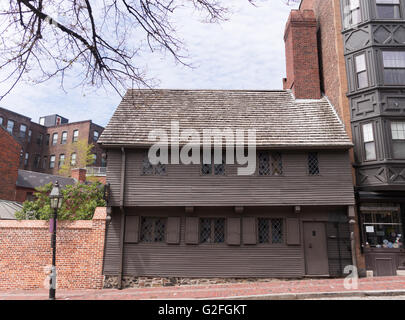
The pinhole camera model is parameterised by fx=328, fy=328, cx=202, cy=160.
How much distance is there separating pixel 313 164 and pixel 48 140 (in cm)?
5018

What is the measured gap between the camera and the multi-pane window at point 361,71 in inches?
596

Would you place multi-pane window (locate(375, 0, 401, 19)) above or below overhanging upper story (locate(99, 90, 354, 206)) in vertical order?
above

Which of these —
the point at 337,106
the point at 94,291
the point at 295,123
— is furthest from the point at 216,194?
the point at 337,106

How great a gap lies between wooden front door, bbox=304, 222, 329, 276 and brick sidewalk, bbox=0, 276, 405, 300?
51 centimetres

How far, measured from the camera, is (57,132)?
53969 millimetres

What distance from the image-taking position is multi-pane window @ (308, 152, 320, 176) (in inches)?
575

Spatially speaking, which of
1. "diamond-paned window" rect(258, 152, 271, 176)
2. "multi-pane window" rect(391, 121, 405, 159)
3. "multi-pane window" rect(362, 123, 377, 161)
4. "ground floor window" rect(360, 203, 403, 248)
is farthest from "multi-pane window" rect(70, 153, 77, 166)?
"multi-pane window" rect(391, 121, 405, 159)

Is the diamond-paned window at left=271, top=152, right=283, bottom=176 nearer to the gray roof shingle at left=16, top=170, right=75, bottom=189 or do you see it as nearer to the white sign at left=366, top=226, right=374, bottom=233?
the white sign at left=366, top=226, right=374, bottom=233

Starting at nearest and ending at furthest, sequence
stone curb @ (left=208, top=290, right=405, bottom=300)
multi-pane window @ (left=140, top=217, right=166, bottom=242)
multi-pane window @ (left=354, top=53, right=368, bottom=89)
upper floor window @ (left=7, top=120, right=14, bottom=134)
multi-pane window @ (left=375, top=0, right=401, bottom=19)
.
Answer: stone curb @ (left=208, top=290, right=405, bottom=300)
multi-pane window @ (left=140, top=217, right=166, bottom=242)
multi-pane window @ (left=354, top=53, right=368, bottom=89)
multi-pane window @ (left=375, top=0, right=401, bottom=19)
upper floor window @ (left=7, top=120, right=14, bottom=134)

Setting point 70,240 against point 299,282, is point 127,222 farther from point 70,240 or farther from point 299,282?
point 299,282

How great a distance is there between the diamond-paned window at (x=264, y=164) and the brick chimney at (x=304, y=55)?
458 cm

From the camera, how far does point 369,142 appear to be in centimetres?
1458

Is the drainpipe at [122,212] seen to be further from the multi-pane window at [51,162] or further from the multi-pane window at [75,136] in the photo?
the multi-pane window at [51,162]

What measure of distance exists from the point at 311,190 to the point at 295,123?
3.45 meters
